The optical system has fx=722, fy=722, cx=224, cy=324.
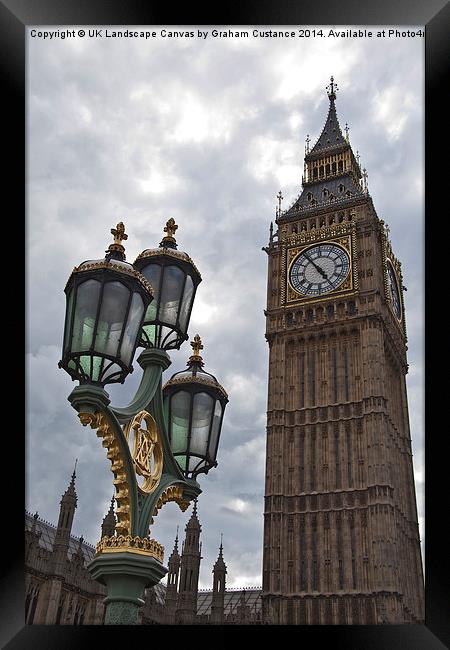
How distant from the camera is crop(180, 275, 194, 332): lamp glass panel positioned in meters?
6.94

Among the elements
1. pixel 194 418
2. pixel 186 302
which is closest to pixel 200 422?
pixel 194 418

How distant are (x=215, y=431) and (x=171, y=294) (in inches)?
54.3

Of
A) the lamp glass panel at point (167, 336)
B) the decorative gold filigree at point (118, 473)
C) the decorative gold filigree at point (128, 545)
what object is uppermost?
the lamp glass panel at point (167, 336)

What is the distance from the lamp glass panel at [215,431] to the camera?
22.4 feet

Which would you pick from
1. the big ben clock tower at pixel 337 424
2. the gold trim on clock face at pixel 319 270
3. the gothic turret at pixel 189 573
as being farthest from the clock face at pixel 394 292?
the gothic turret at pixel 189 573

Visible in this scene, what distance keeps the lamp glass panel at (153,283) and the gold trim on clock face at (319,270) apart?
41.4 m

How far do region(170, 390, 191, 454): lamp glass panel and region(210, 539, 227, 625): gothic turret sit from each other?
37.6m

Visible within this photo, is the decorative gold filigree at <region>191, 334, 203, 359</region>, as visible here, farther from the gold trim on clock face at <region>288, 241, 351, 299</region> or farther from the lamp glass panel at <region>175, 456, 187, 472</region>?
the gold trim on clock face at <region>288, 241, 351, 299</region>

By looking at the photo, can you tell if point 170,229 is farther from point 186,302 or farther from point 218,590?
point 218,590

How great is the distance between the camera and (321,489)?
42.1 metres
